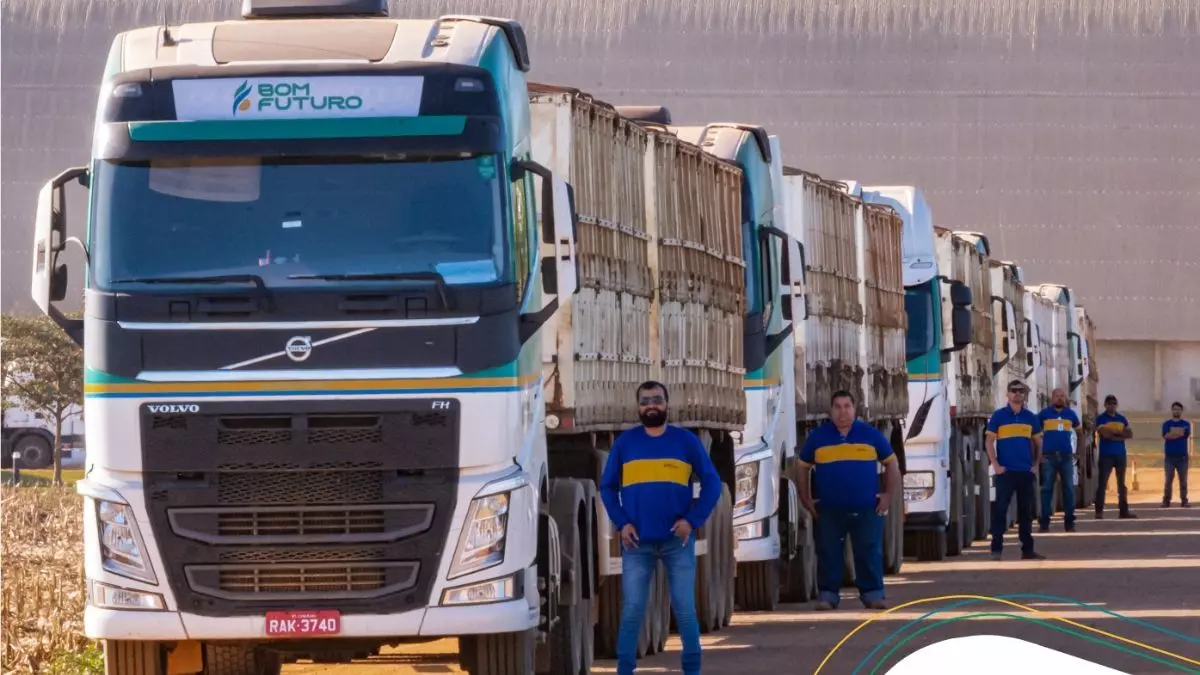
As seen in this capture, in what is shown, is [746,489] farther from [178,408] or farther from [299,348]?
[178,408]

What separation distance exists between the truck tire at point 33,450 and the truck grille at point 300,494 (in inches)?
1716

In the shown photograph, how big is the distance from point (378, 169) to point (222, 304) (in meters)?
1.01

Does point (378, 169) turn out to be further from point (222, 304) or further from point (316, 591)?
point (316, 591)

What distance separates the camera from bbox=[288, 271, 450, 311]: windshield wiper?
11.9 m

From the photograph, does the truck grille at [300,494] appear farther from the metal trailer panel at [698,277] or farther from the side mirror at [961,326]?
the side mirror at [961,326]

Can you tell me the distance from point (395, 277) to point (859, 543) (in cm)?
876

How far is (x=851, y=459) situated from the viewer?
779 inches

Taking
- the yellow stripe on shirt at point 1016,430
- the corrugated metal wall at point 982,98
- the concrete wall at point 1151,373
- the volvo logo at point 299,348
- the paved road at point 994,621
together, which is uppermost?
the corrugated metal wall at point 982,98

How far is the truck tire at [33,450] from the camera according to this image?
54656mm

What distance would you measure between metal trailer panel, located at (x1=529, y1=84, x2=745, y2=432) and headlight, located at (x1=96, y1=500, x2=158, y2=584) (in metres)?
2.99

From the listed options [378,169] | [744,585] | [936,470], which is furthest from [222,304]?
[936,470]

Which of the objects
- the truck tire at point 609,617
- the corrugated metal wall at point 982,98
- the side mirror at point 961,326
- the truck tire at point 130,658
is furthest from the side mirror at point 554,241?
the corrugated metal wall at point 982,98

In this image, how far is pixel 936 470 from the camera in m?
27.7

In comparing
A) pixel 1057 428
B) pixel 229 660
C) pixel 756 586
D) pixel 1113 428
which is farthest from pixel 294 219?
pixel 1113 428
